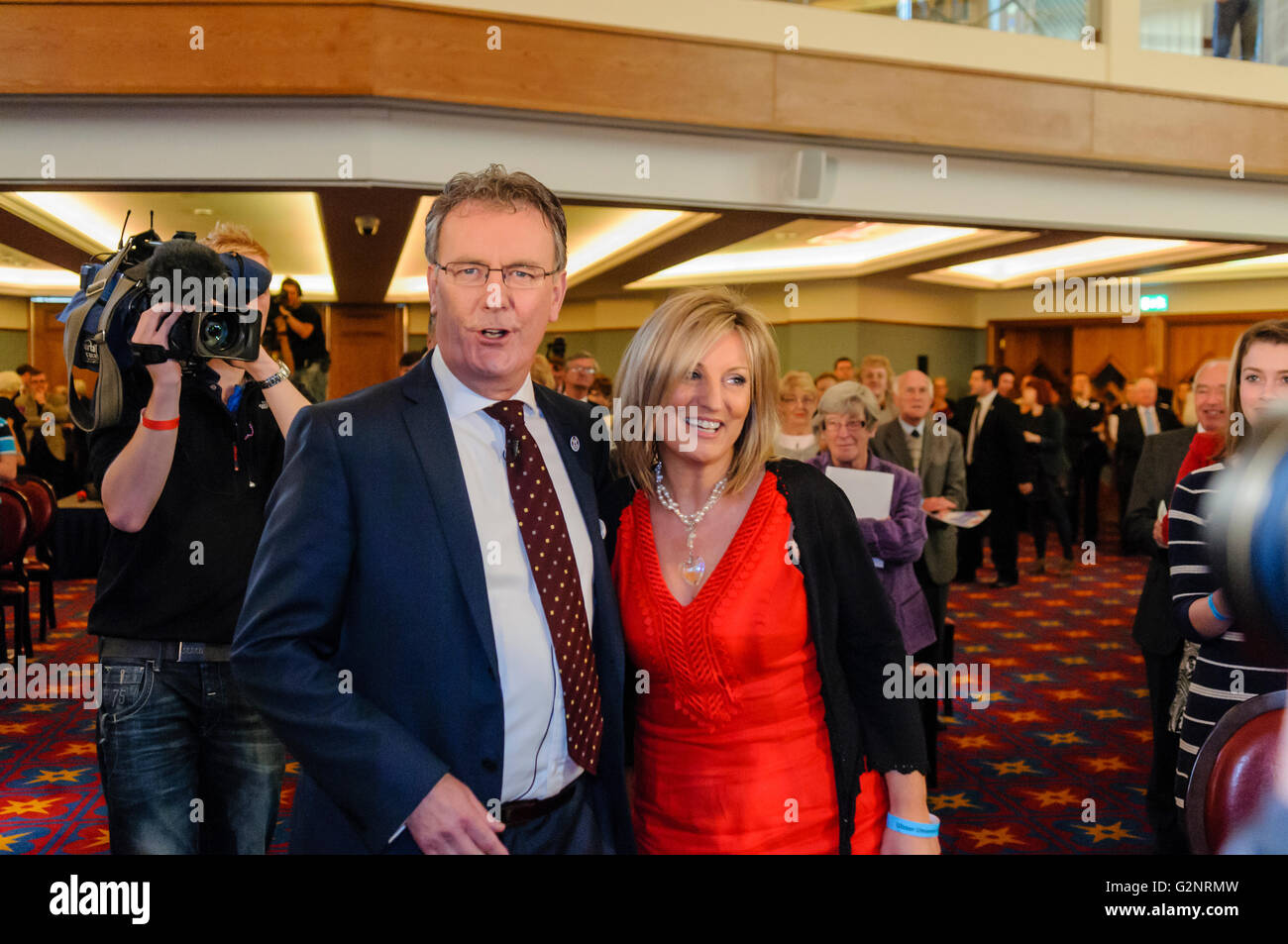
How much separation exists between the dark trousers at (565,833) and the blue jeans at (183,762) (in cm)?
74

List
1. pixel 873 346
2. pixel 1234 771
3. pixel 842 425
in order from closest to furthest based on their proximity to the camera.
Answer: pixel 1234 771
pixel 842 425
pixel 873 346

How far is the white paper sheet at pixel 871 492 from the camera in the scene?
3.48m

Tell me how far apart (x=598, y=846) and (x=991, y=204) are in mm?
6757

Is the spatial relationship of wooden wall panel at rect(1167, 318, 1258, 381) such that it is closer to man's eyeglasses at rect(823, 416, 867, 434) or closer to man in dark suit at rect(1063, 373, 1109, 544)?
man in dark suit at rect(1063, 373, 1109, 544)

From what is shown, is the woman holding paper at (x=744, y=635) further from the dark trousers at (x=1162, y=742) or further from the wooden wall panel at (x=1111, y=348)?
the wooden wall panel at (x=1111, y=348)

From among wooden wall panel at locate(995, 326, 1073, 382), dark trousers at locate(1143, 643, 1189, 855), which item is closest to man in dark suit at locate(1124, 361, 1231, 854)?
dark trousers at locate(1143, 643, 1189, 855)

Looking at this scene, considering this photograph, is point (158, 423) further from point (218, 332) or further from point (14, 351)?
point (14, 351)

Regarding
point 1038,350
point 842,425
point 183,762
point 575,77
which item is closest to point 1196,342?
point 1038,350

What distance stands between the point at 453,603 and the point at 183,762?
2.82ft

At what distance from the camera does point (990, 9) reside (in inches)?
273

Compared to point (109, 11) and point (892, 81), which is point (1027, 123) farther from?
point (109, 11)

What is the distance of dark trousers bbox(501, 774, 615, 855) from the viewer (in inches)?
50.3

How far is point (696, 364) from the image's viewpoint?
1.58 meters

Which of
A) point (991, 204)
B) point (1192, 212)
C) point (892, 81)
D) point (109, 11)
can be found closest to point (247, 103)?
point (109, 11)
